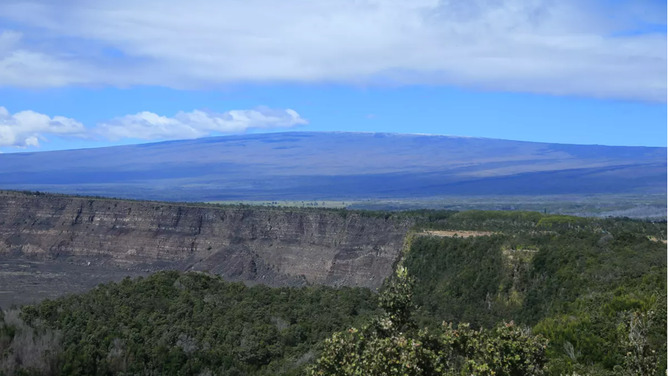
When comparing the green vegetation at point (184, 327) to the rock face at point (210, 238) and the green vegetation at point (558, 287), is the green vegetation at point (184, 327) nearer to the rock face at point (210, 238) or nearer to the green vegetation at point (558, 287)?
the green vegetation at point (558, 287)

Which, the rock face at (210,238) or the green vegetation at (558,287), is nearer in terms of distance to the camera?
the green vegetation at (558,287)

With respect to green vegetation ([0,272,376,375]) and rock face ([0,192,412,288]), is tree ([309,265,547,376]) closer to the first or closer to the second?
green vegetation ([0,272,376,375])

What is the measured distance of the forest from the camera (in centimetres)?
1934

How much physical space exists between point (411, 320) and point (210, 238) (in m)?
67.8

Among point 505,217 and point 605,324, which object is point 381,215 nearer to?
point 505,217

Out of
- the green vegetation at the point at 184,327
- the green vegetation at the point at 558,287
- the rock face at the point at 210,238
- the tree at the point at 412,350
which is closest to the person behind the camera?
the tree at the point at 412,350

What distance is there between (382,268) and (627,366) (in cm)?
4866

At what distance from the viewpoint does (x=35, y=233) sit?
94.6 metres

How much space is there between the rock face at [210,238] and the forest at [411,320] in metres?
10.4

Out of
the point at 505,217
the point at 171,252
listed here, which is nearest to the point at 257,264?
the point at 171,252

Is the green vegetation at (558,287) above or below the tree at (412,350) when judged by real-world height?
below

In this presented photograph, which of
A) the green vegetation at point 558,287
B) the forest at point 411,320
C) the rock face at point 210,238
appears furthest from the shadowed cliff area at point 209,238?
the green vegetation at point 558,287

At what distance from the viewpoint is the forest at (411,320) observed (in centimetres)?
1934

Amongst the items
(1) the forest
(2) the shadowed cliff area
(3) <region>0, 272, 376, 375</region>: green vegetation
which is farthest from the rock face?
(3) <region>0, 272, 376, 375</region>: green vegetation
